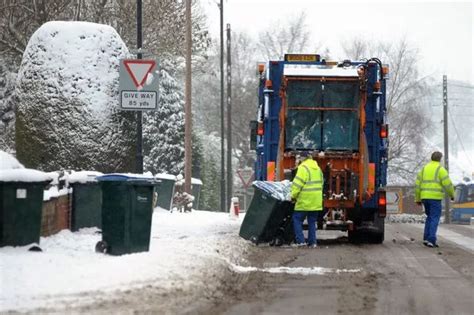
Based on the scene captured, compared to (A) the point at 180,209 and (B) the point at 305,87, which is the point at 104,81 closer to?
(B) the point at 305,87

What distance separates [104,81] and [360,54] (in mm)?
50142

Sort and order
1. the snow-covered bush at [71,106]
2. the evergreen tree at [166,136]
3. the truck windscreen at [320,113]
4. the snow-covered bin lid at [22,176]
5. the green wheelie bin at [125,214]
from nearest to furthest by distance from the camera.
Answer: the snow-covered bin lid at [22,176] < the green wheelie bin at [125,214] < the truck windscreen at [320,113] < the snow-covered bush at [71,106] < the evergreen tree at [166,136]

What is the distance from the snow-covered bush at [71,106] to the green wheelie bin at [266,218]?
464 centimetres

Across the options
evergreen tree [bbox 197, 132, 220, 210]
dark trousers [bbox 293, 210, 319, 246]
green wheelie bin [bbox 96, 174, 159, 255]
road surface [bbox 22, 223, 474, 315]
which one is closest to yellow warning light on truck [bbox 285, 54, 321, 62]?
dark trousers [bbox 293, 210, 319, 246]

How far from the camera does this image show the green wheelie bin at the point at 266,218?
15.6m

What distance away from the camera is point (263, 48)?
72.9 metres

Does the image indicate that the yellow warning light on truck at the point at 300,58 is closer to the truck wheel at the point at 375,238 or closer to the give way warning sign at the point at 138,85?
the give way warning sign at the point at 138,85

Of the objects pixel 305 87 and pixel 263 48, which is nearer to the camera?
pixel 305 87

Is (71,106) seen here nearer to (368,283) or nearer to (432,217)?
(432,217)

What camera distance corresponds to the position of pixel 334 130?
1684cm

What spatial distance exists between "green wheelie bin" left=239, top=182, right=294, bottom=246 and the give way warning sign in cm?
274

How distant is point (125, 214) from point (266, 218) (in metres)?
4.14

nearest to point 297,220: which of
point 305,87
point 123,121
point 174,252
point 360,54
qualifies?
point 305,87

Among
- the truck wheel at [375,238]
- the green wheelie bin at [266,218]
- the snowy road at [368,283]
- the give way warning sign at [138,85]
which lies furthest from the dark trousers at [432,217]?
the give way warning sign at [138,85]
